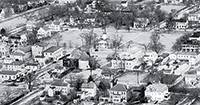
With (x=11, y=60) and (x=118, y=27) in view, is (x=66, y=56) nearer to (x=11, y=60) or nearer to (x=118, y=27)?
(x=11, y=60)

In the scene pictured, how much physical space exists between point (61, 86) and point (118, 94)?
7.60 feet

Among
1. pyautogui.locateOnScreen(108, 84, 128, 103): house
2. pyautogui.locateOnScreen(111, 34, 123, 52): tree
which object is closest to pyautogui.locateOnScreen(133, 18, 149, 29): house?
pyautogui.locateOnScreen(111, 34, 123, 52): tree

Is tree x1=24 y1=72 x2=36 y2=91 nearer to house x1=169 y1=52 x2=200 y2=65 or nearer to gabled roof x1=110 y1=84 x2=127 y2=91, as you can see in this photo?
gabled roof x1=110 y1=84 x2=127 y2=91

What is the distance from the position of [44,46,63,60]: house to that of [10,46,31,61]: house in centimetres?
100

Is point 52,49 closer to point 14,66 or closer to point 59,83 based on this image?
point 14,66

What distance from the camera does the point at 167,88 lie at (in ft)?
64.1

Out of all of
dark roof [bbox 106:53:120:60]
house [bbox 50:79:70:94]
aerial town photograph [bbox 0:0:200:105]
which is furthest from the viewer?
dark roof [bbox 106:53:120:60]

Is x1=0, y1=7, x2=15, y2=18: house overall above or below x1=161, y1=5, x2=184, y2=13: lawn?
above

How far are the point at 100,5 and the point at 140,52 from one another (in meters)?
12.3

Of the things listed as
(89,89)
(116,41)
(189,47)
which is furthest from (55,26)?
(89,89)

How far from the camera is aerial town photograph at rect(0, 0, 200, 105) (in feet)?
64.9

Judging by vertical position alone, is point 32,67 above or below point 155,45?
below

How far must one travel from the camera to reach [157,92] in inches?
762

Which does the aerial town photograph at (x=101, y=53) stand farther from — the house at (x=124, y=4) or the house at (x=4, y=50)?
the house at (x=124, y=4)
